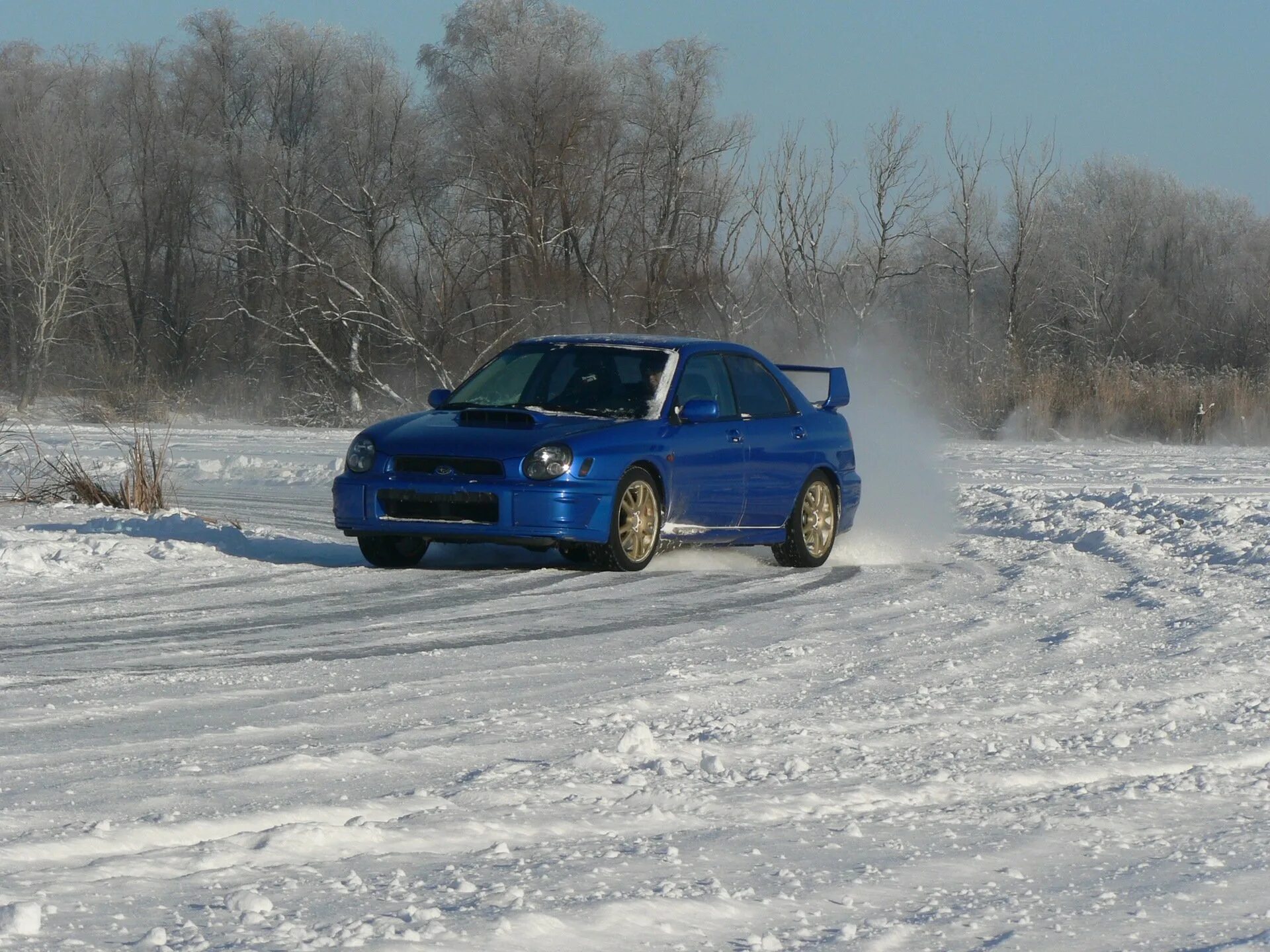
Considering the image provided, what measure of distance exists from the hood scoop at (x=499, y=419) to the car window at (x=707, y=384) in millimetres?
1121

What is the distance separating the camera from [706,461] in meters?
11.1

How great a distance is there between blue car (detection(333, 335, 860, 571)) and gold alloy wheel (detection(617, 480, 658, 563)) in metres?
0.01

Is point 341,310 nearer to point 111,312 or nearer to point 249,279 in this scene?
point 249,279

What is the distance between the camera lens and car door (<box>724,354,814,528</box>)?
452 inches

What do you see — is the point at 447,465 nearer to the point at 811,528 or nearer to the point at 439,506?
the point at 439,506

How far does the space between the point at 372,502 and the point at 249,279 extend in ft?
135

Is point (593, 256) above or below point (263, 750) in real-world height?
above

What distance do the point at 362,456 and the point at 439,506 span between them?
651 millimetres

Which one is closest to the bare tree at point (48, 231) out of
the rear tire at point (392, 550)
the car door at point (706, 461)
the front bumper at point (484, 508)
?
the rear tire at point (392, 550)

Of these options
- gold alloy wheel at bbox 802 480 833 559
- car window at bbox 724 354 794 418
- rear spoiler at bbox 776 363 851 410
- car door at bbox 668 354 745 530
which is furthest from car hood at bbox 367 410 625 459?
rear spoiler at bbox 776 363 851 410

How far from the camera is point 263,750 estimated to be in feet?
17.1

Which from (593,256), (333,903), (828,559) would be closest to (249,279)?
(593,256)

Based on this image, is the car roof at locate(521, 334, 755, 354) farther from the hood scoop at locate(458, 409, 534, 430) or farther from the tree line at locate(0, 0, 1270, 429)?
the tree line at locate(0, 0, 1270, 429)

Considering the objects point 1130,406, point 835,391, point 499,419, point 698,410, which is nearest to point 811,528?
point 835,391
